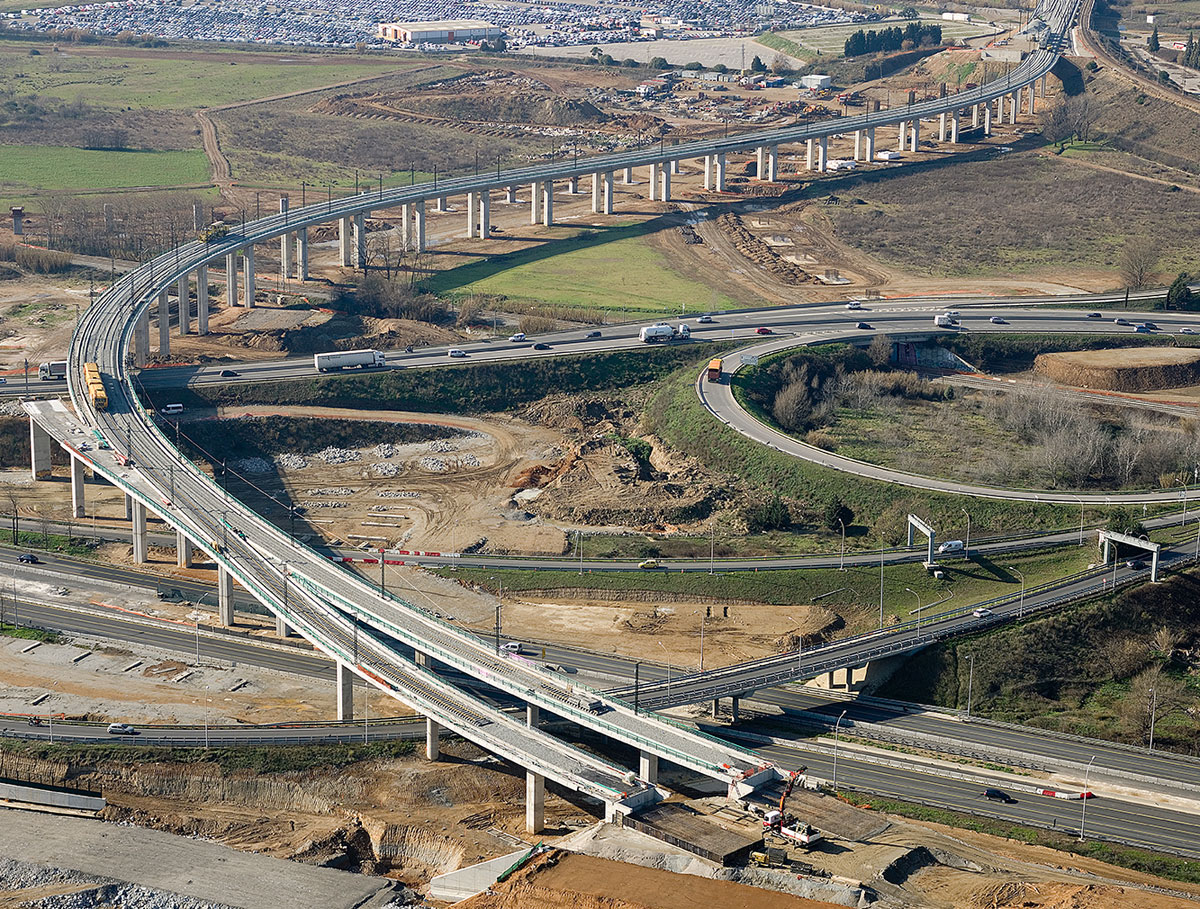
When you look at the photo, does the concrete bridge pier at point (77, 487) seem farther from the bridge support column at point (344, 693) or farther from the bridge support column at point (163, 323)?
the bridge support column at point (344, 693)

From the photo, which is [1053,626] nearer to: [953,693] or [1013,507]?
[953,693]

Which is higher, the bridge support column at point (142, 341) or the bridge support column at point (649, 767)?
the bridge support column at point (142, 341)

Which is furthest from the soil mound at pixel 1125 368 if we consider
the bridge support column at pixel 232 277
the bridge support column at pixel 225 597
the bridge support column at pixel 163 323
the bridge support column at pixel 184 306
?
the bridge support column at pixel 184 306

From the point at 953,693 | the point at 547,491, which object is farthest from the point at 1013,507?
the point at 547,491

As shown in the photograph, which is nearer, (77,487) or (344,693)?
(344,693)

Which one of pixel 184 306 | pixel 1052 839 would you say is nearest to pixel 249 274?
pixel 184 306

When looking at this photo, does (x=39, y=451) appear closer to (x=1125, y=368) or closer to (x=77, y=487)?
(x=77, y=487)
